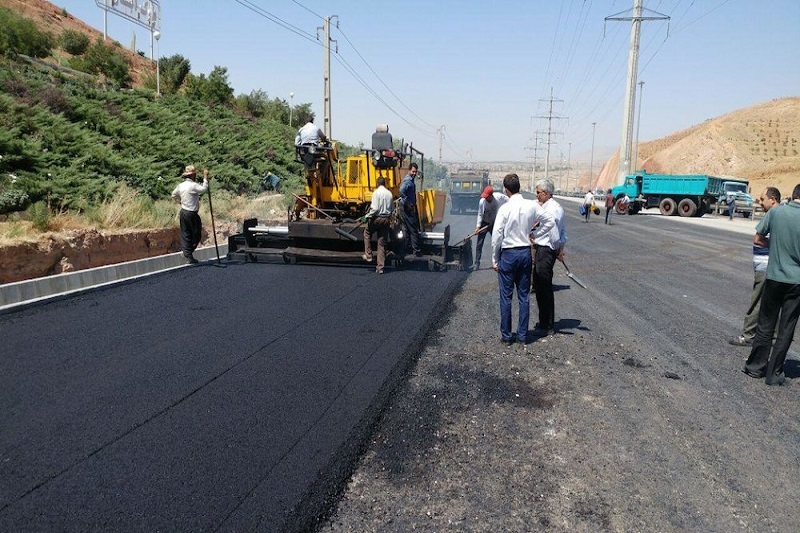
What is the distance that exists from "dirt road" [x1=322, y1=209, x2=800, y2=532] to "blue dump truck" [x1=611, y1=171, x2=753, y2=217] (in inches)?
1127

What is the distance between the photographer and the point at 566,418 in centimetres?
430

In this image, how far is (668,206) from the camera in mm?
33438

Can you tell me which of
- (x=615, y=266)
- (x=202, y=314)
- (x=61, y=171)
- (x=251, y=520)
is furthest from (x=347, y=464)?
(x=61, y=171)

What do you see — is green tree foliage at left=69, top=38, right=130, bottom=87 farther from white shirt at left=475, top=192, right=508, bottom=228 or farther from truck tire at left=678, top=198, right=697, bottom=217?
truck tire at left=678, top=198, right=697, bottom=217

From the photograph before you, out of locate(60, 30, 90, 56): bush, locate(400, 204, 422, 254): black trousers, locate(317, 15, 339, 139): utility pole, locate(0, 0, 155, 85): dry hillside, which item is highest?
locate(0, 0, 155, 85): dry hillside

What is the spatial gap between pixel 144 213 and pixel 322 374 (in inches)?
327

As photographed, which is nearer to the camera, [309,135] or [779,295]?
[779,295]

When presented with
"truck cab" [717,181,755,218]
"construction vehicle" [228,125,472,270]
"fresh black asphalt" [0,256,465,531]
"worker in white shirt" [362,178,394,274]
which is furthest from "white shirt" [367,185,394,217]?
"truck cab" [717,181,755,218]

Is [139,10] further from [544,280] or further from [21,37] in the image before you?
[544,280]

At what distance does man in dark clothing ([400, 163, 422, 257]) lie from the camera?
10.5m

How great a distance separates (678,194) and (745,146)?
40026 millimetres

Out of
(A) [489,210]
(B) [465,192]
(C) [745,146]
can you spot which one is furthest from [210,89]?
(C) [745,146]

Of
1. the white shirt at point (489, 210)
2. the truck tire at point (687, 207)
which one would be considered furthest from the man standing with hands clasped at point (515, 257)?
the truck tire at point (687, 207)

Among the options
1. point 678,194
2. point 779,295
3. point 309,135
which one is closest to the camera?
point 779,295
